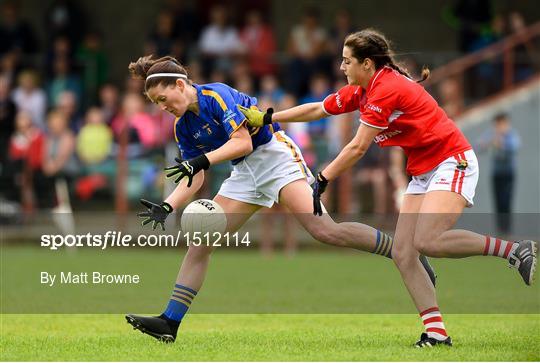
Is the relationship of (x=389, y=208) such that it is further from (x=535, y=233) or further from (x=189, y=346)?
(x=189, y=346)

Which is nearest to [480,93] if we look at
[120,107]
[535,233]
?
[535,233]

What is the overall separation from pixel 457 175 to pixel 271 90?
1084cm

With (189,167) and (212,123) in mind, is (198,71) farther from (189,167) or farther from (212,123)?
(189,167)

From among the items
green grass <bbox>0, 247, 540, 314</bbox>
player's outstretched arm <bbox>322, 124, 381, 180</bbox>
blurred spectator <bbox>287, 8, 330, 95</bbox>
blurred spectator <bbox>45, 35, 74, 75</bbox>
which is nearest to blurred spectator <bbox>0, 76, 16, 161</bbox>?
blurred spectator <bbox>45, 35, 74, 75</bbox>

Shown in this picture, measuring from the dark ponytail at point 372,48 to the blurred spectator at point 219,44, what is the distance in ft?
38.5

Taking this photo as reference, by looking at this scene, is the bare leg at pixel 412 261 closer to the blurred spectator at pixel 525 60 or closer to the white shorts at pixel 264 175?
the white shorts at pixel 264 175

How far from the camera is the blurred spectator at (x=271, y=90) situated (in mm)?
18656

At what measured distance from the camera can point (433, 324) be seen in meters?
8.09

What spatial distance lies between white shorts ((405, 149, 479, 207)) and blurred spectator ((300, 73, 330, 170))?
952 centimetres

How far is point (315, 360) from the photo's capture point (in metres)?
7.45

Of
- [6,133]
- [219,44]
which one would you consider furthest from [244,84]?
[6,133]

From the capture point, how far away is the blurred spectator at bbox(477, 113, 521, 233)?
18219 millimetres

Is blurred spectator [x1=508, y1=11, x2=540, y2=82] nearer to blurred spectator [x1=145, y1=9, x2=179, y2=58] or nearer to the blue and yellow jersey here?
blurred spectator [x1=145, y1=9, x2=179, y2=58]

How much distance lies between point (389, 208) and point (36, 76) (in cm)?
697
